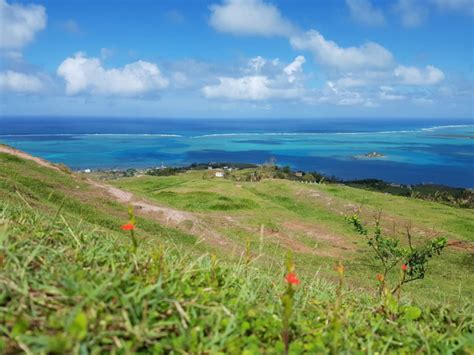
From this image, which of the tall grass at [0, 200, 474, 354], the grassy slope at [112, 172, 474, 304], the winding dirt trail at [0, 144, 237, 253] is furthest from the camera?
the winding dirt trail at [0, 144, 237, 253]

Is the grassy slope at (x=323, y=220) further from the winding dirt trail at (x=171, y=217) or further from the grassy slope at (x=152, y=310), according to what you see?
the grassy slope at (x=152, y=310)

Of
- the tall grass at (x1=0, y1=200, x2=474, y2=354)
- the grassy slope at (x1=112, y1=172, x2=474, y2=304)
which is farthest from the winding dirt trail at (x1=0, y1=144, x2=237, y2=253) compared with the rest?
the tall grass at (x1=0, y1=200, x2=474, y2=354)

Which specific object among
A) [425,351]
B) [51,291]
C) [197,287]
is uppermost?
[51,291]

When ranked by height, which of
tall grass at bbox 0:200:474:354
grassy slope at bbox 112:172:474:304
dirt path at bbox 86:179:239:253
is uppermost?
tall grass at bbox 0:200:474:354

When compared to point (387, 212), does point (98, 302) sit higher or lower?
higher

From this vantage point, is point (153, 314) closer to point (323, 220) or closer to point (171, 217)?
point (171, 217)

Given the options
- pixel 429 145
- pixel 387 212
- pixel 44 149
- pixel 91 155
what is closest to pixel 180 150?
pixel 91 155

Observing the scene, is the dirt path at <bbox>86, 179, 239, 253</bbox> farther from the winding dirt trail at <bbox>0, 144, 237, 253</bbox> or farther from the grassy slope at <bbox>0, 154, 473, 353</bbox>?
the grassy slope at <bbox>0, 154, 473, 353</bbox>

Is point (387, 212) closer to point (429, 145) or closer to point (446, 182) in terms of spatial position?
point (446, 182)

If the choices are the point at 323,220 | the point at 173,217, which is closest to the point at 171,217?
the point at 173,217

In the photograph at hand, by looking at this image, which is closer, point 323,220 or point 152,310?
point 152,310

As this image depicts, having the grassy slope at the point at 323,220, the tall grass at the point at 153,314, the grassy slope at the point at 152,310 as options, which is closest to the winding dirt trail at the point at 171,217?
the grassy slope at the point at 323,220
